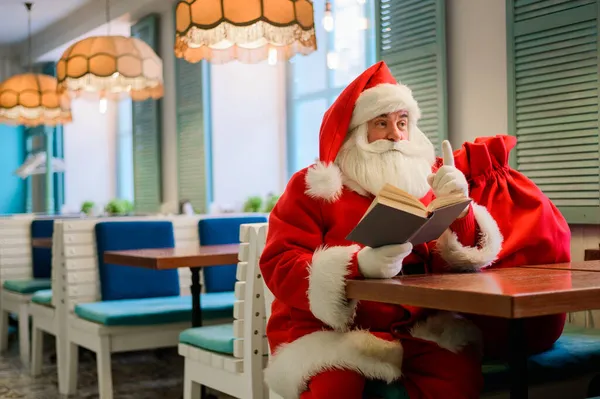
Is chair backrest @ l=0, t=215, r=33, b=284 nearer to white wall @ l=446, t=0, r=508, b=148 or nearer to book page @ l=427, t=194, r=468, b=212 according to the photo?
white wall @ l=446, t=0, r=508, b=148

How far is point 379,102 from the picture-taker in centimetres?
215

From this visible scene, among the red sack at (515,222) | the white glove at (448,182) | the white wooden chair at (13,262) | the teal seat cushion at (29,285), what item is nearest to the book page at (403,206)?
the white glove at (448,182)

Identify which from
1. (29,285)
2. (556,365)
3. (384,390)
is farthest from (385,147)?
(29,285)

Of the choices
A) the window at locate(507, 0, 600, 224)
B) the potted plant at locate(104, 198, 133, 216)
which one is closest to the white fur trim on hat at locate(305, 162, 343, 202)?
the window at locate(507, 0, 600, 224)

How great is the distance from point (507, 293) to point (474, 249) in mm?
629

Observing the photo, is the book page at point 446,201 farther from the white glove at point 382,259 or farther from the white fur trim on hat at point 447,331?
the white fur trim on hat at point 447,331

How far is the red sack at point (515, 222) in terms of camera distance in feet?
7.29

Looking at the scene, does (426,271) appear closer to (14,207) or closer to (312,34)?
(312,34)

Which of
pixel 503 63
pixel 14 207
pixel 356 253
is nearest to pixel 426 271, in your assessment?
pixel 356 253

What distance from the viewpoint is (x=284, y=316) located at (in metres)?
2.21

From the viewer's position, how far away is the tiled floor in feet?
13.1

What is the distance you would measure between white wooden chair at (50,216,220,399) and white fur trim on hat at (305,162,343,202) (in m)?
1.73

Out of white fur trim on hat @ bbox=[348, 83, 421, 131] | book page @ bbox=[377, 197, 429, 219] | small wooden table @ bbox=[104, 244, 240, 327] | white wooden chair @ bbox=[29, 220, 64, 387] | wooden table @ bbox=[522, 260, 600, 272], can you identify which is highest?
white fur trim on hat @ bbox=[348, 83, 421, 131]

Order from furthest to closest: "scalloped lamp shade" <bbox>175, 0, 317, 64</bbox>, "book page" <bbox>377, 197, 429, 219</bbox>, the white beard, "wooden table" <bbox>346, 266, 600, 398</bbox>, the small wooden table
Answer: "scalloped lamp shade" <bbox>175, 0, 317, 64</bbox>
the small wooden table
the white beard
"book page" <bbox>377, 197, 429, 219</bbox>
"wooden table" <bbox>346, 266, 600, 398</bbox>
